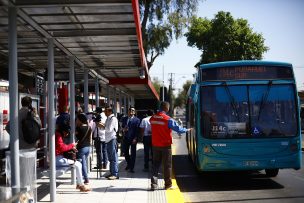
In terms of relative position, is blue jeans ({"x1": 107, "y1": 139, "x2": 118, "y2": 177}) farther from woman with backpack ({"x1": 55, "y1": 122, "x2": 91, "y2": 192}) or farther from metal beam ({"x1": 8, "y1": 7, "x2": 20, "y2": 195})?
metal beam ({"x1": 8, "y1": 7, "x2": 20, "y2": 195})

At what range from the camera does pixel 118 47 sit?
1054cm

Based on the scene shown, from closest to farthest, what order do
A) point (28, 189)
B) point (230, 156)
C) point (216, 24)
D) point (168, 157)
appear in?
point (28, 189) → point (168, 157) → point (230, 156) → point (216, 24)

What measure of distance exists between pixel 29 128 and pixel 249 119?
5.15m

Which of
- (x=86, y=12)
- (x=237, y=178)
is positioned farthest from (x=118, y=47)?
(x=237, y=178)

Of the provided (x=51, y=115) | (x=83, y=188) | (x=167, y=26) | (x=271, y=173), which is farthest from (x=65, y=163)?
(x=167, y=26)

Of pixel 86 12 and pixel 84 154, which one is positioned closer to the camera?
pixel 86 12

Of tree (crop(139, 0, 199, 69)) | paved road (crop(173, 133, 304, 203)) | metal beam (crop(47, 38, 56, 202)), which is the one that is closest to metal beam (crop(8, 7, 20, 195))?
metal beam (crop(47, 38, 56, 202))

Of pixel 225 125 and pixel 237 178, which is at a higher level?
pixel 225 125

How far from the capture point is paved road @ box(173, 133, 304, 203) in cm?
998

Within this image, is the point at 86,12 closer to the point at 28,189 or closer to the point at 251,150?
the point at 28,189

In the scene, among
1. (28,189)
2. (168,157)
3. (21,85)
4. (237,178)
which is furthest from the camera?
(21,85)

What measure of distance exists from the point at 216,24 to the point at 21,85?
117ft

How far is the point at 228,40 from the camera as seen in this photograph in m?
46.9

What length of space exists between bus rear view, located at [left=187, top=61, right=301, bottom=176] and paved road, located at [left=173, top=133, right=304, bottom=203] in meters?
0.53
